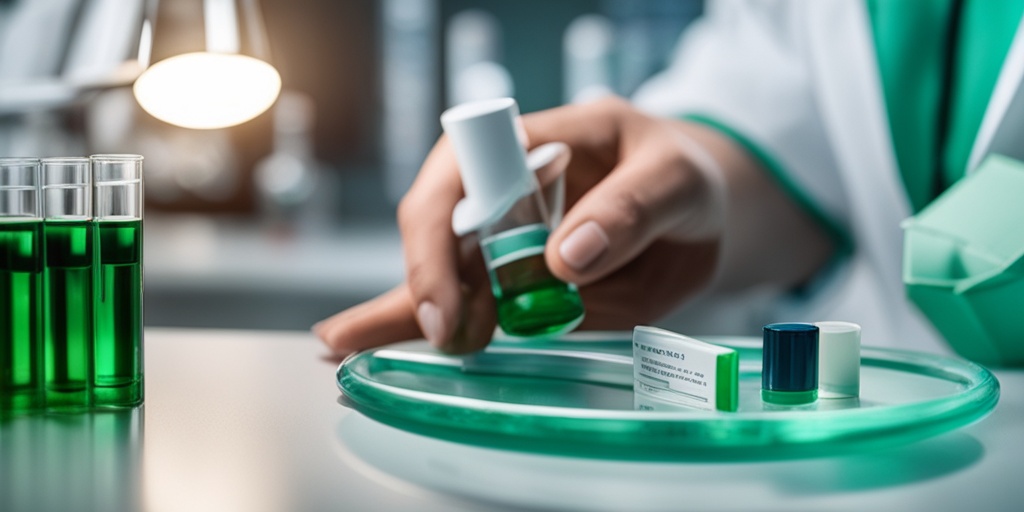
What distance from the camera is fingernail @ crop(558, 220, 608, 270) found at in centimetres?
48

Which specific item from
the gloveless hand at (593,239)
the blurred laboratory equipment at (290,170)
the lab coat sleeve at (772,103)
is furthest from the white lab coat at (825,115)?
the blurred laboratory equipment at (290,170)

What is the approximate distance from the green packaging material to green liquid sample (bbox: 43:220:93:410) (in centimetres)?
41

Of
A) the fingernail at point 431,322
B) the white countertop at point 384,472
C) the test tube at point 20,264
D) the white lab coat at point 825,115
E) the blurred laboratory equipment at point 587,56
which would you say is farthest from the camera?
the blurred laboratory equipment at point 587,56

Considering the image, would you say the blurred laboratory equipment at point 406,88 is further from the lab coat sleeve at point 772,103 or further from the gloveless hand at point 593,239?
the gloveless hand at point 593,239

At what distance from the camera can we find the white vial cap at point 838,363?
1.31 feet

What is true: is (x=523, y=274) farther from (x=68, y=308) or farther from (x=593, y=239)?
(x=68, y=308)

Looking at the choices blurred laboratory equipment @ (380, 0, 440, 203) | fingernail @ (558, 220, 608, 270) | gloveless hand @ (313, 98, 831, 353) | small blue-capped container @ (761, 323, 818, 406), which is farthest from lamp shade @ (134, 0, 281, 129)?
blurred laboratory equipment @ (380, 0, 440, 203)

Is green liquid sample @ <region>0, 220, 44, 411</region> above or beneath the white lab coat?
beneath

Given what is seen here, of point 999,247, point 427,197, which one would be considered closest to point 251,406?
point 427,197

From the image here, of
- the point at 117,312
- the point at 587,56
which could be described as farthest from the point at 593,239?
the point at 587,56

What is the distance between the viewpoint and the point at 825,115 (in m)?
0.88

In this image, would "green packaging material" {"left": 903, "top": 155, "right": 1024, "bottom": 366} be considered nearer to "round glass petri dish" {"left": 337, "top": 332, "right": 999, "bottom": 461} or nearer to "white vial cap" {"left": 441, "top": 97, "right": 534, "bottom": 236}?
"round glass petri dish" {"left": 337, "top": 332, "right": 999, "bottom": 461}

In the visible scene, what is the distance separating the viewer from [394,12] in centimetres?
217

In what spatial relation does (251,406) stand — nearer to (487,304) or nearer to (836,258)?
(487,304)
